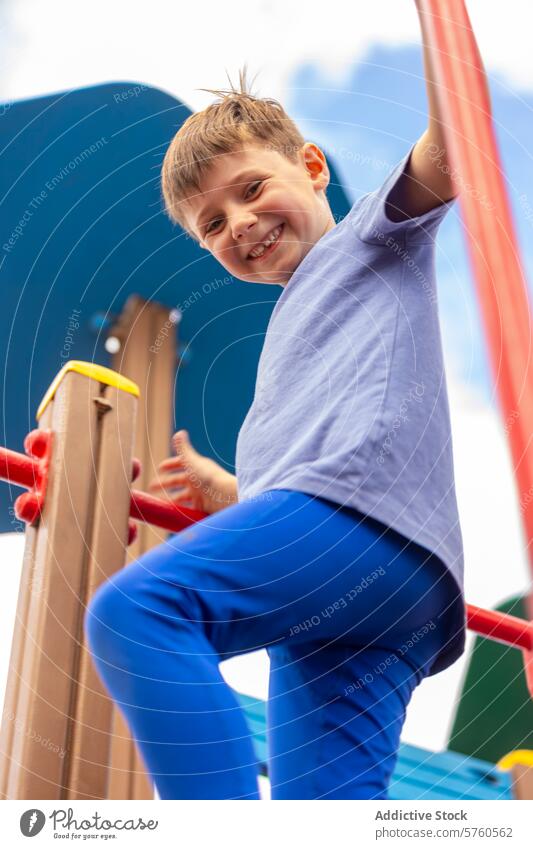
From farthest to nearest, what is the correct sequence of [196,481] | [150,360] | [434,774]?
[434,774]
[150,360]
[196,481]

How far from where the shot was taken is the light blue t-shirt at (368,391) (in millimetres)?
512

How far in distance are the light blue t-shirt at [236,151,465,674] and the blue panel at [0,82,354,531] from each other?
0.28 metres

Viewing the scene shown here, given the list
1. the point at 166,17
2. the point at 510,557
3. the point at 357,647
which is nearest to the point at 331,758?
the point at 357,647

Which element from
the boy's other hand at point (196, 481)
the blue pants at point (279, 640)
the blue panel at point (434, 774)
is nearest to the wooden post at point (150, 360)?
the boy's other hand at point (196, 481)

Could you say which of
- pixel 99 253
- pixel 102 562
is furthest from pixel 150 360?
pixel 102 562

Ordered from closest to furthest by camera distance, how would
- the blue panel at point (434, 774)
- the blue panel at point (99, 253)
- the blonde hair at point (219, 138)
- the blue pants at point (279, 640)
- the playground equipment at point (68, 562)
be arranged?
the blue pants at point (279, 640) → the playground equipment at point (68, 562) → the blonde hair at point (219, 138) → the blue panel at point (99, 253) → the blue panel at point (434, 774)

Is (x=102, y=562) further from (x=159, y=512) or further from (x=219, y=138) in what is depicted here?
(x=219, y=138)

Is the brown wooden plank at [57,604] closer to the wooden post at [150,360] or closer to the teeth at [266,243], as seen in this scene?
the teeth at [266,243]

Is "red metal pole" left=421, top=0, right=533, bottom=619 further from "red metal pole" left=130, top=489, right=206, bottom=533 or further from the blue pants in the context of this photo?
"red metal pole" left=130, top=489, right=206, bottom=533

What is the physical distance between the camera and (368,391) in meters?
0.53

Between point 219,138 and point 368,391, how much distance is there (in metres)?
0.21

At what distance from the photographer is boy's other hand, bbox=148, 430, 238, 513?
0.68m

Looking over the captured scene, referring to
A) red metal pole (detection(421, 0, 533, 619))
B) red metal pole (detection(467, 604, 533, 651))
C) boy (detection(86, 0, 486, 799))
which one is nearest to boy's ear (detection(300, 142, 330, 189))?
boy (detection(86, 0, 486, 799))
